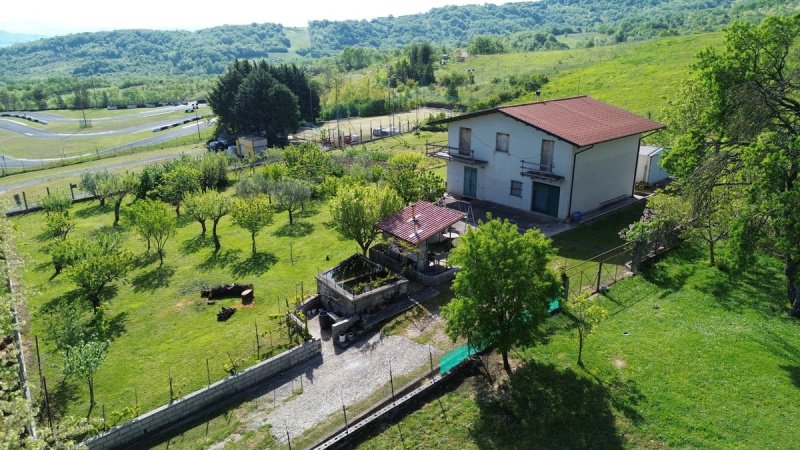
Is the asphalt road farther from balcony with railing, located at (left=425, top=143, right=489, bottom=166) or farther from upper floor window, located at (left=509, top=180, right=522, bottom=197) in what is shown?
upper floor window, located at (left=509, top=180, right=522, bottom=197)

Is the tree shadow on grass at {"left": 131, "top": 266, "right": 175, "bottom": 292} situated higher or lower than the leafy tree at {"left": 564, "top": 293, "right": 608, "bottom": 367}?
lower

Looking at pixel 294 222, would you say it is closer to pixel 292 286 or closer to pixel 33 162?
pixel 292 286

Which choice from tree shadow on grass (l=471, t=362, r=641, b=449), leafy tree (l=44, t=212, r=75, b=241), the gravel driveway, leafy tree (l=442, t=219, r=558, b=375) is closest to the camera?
tree shadow on grass (l=471, t=362, r=641, b=449)

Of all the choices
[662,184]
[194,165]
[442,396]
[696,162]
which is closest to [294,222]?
[194,165]

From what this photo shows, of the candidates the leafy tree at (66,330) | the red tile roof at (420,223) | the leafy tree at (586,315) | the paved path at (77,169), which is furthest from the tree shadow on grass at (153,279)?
the paved path at (77,169)

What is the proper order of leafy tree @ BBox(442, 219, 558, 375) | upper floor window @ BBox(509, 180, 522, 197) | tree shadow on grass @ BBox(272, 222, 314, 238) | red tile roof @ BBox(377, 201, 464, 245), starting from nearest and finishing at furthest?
1. leafy tree @ BBox(442, 219, 558, 375)
2. red tile roof @ BBox(377, 201, 464, 245)
3. tree shadow on grass @ BBox(272, 222, 314, 238)
4. upper floor window @ BBox(509, 180, 522, 197)

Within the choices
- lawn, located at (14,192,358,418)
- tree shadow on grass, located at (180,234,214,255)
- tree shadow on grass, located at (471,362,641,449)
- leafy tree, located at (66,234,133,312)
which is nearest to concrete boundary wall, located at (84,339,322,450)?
lawn, located at (14,192,358,418)

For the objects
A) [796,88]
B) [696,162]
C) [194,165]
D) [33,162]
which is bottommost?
[33,162]
